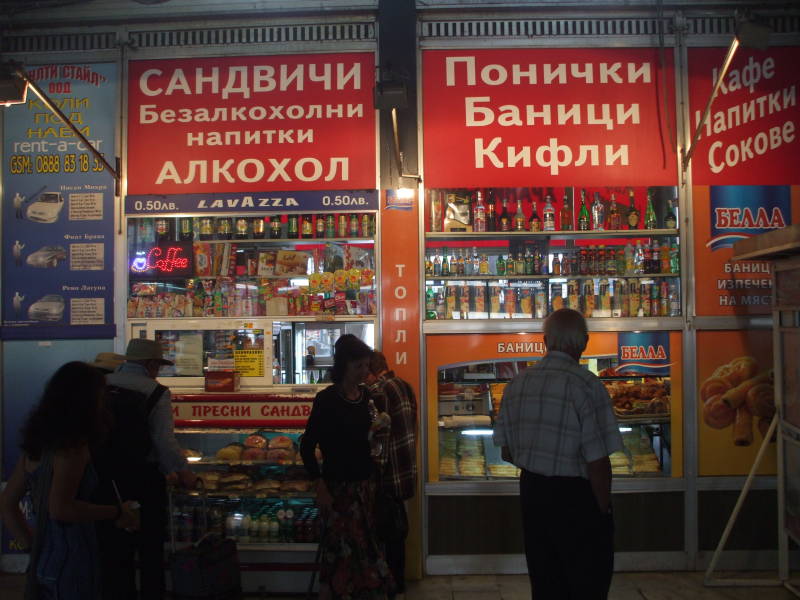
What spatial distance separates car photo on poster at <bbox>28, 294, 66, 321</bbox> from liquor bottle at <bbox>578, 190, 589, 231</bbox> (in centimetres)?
445

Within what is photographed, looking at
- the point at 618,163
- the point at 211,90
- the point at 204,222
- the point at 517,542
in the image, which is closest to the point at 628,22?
the point at 618,163

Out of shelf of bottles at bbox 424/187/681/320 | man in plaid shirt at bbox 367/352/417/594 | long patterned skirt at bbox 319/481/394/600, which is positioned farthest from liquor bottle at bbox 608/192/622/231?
long patterned skirt at bbox 319/481/394/600

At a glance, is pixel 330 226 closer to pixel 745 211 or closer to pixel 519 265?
pixel 519 265

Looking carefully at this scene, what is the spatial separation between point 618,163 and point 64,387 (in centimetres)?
443

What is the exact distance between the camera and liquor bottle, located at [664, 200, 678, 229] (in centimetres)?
538

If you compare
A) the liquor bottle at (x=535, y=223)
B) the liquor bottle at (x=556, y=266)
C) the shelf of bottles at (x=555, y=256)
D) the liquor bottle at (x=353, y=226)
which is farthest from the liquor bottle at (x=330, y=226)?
the liquor bottle at (x=556, y=266)

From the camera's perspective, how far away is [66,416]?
2740 millimetres

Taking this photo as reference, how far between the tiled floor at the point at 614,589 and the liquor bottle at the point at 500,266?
248 cm

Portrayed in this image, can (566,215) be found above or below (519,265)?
above

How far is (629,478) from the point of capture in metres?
5.21

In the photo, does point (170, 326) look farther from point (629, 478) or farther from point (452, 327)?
point (629, 478)

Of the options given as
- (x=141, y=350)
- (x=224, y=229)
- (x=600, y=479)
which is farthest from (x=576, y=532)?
(x=224, y=229)

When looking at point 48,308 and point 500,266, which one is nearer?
point 48,308

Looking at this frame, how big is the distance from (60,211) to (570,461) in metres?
4.67
